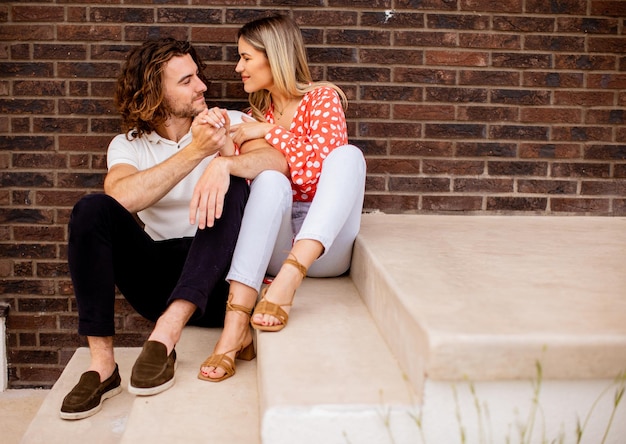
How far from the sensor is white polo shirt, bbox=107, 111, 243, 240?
267 cm

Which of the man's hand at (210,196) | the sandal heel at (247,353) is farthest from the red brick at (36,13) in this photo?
the sandal heel at (247,353)

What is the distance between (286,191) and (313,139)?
0.36 metres

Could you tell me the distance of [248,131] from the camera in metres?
2.64

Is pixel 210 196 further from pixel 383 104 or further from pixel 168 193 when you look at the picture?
pixel 383 104

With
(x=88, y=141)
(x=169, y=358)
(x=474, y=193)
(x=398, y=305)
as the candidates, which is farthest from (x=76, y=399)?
(x=474, y=193)

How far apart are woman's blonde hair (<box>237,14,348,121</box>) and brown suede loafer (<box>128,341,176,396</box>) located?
1.19 metres

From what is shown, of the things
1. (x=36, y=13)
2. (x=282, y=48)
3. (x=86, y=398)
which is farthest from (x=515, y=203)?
(x=36, y=13)

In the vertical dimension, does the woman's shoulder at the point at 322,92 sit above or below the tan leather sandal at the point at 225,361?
above

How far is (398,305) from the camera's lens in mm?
1818

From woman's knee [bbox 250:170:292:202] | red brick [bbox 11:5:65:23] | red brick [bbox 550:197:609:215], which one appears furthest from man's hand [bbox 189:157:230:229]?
red brick [bbox 550:197:609:215]

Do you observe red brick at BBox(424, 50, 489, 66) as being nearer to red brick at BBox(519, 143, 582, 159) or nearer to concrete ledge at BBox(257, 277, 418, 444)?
red brick at BBox(519, 143, 582, 159)

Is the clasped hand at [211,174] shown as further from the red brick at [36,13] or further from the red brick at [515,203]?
the red brick at [515,203]

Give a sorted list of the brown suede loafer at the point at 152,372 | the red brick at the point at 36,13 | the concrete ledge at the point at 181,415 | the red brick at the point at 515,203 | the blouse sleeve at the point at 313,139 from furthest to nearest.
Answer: the red brick at the point at 515,203
the red brick at the point at 36,13
the blouse sleeve at the point at 313,139
the brown suede loafer at the point at 152,372
the concrete ledge at the point at 181,415

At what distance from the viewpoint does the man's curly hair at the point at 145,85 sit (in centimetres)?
268
